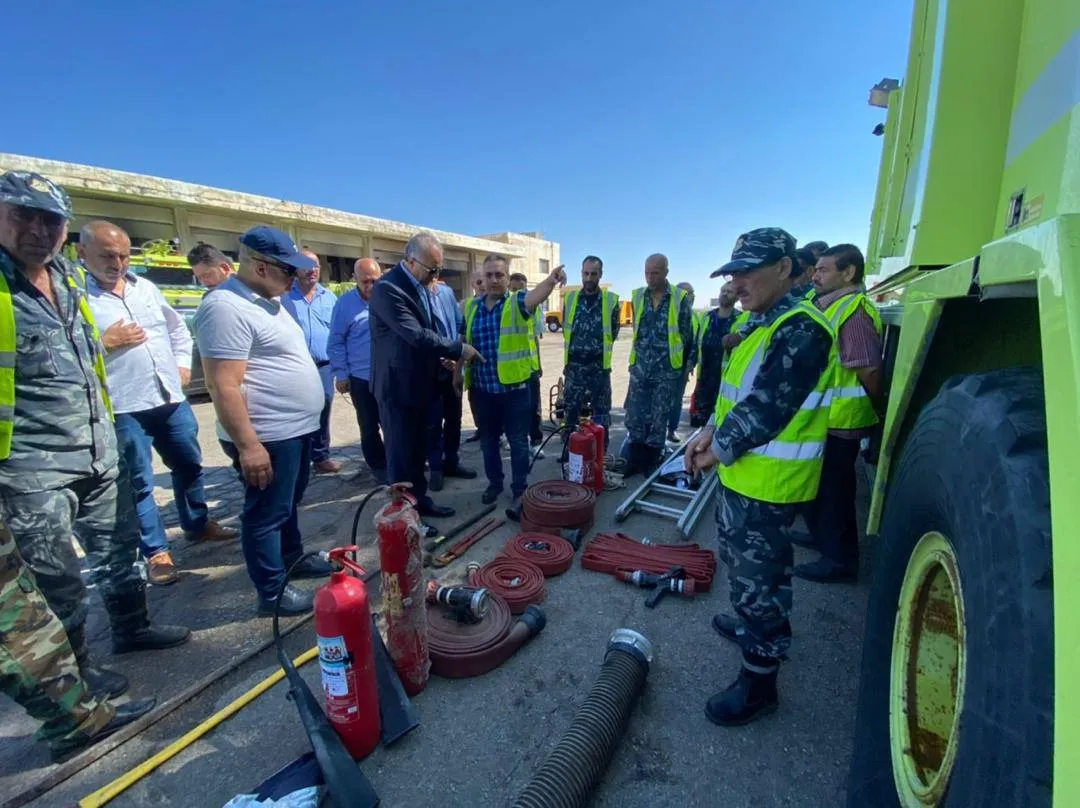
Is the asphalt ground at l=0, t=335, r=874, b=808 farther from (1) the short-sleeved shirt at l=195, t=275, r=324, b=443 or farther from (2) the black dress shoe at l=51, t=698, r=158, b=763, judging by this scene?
(1) the short-sleeved shirt at l=195, t=275, r=324, b=443

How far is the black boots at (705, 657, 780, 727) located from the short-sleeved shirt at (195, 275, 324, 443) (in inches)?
95.6

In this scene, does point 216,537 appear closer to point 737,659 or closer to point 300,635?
point 300,635

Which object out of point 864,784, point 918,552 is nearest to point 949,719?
point 864,784

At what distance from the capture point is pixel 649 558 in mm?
3387

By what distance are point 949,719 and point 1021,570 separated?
81 cm

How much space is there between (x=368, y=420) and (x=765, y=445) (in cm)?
408

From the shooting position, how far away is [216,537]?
149 inches

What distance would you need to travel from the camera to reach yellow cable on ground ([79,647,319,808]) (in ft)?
5.85

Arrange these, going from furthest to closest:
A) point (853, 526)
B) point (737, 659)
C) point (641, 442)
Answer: point (641, 442) < point (853, 526) < point (737, 659)

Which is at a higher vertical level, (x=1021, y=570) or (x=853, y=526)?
(x=1021, y=570)

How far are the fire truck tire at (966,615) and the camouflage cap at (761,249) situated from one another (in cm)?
84

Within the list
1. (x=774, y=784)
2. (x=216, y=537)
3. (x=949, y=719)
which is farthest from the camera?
(x=216, y=537)

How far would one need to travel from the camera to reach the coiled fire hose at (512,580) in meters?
2.85

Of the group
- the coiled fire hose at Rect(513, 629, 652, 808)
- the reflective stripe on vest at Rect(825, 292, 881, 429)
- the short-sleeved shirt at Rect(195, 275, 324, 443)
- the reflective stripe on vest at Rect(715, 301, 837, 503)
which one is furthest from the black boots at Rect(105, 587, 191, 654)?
the reflective stripe on vest at Rect(825, 292, 881, 429)
